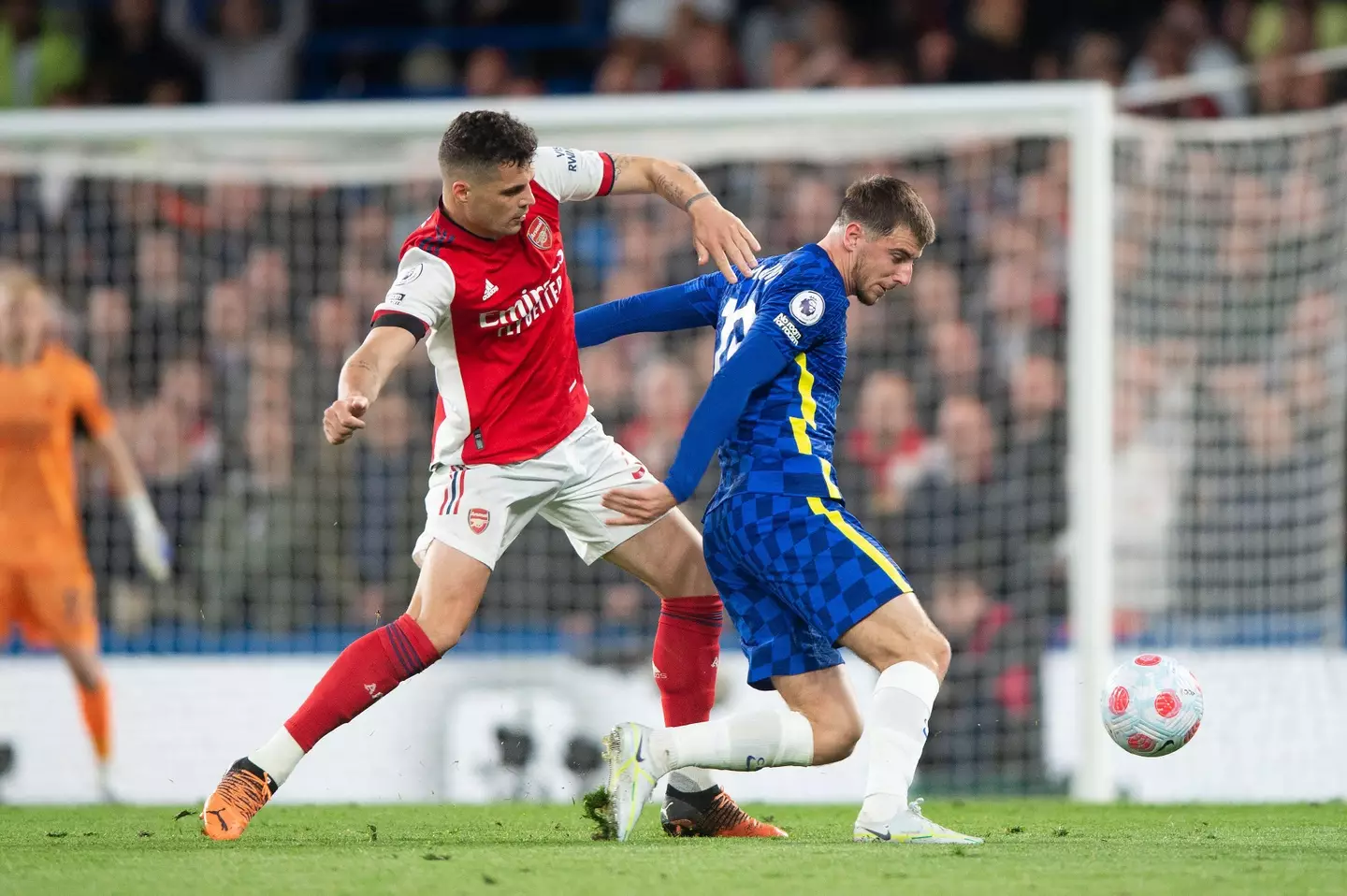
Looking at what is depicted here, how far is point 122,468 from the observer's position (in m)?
8.92

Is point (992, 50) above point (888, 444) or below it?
above

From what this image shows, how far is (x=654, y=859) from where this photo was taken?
182 inches

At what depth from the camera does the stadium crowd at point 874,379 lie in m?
9.12

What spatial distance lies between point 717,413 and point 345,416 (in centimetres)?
95

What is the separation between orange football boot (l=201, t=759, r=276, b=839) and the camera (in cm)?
515

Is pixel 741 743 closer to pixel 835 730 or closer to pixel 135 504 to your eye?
pixel 835 730

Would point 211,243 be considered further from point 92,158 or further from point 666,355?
point 666,355

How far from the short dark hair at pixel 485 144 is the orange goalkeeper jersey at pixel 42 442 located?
441 centimetres

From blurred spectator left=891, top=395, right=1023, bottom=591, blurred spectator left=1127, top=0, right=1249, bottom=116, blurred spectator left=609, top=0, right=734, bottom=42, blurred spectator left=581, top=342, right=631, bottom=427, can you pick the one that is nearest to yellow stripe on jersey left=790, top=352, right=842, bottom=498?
blurred spectator left=891, top=395, right=1023, bottom=591

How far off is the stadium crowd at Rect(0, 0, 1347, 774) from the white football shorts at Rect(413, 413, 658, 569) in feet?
10.2

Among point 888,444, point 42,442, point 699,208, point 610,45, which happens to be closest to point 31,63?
point 610,45

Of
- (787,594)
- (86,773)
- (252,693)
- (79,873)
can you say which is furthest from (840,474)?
(79,873)

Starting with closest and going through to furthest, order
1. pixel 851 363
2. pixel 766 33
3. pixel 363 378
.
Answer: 1. pixel 363 378
2. pixel 851 363
3. pixel 766 33

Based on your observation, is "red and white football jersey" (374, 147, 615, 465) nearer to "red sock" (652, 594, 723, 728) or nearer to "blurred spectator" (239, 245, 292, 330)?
"red sock" (652, 594, 723, 728)
